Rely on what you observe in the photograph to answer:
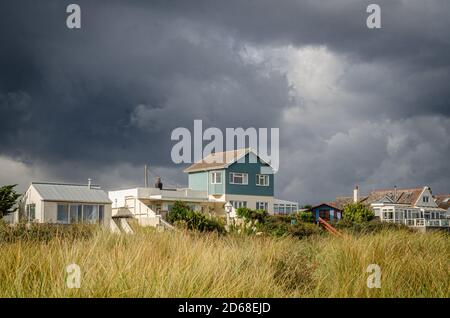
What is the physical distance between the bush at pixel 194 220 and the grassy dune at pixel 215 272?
1519cm

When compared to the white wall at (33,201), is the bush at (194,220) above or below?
below

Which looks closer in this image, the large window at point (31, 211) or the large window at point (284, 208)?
the large window at point (31, 211)

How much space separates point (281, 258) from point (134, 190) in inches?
1393

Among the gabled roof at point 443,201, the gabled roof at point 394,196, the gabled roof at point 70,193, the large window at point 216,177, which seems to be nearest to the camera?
the gabled roof at point 70,193

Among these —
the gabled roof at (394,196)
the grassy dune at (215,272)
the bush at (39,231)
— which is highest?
the gabled roof at (394,196)

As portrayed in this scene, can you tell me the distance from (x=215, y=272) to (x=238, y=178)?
42.6 m

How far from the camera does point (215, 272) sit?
27.1 ft

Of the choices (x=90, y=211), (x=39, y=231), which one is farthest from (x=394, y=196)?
(x=39, y=231)

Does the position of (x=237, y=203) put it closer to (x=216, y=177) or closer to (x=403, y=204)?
(x=216, y=177)

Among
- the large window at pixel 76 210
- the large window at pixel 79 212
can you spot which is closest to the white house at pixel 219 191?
the large window at pixel 79 212

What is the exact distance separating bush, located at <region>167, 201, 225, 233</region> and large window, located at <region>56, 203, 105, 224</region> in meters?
5.50

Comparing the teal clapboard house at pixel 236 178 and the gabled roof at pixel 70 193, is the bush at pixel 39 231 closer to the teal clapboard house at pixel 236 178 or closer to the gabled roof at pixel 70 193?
the gabled roof at pixel 70 193

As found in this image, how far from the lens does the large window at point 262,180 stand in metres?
52.2
